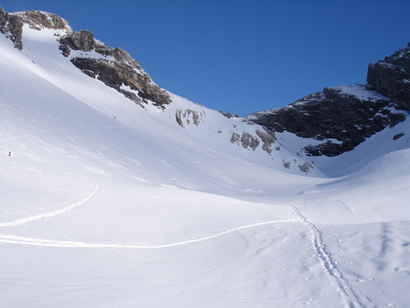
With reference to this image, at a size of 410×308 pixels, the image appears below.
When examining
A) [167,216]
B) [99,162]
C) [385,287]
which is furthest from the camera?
[99,162]

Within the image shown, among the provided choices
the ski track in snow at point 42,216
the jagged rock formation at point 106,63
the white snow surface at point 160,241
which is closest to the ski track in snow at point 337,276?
the white snow surface at point 160,241

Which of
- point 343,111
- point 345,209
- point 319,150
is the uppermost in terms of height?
point 343,111

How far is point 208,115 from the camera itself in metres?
66.6

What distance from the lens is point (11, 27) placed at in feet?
134

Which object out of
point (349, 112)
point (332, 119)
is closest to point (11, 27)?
point (332, 119)

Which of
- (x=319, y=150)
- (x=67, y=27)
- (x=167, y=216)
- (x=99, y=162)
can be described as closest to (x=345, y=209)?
(x=167, y=216)

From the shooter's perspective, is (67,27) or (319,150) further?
(319,150)

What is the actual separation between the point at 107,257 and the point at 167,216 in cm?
455

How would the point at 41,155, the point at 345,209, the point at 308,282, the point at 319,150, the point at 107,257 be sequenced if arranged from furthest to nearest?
the point at 319,150 < the point at 41,155 < the point at 345,209 < the point at 107,257 < the point at 308,282

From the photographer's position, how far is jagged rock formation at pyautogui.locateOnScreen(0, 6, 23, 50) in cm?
4011

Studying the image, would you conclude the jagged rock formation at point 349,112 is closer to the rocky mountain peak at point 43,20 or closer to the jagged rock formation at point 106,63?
the jagged rock formation at point 106,63

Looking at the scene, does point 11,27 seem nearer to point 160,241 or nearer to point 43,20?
point 43,20

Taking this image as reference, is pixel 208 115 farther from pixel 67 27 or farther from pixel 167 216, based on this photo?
pixel 167 216

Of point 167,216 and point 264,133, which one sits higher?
point 264,133
